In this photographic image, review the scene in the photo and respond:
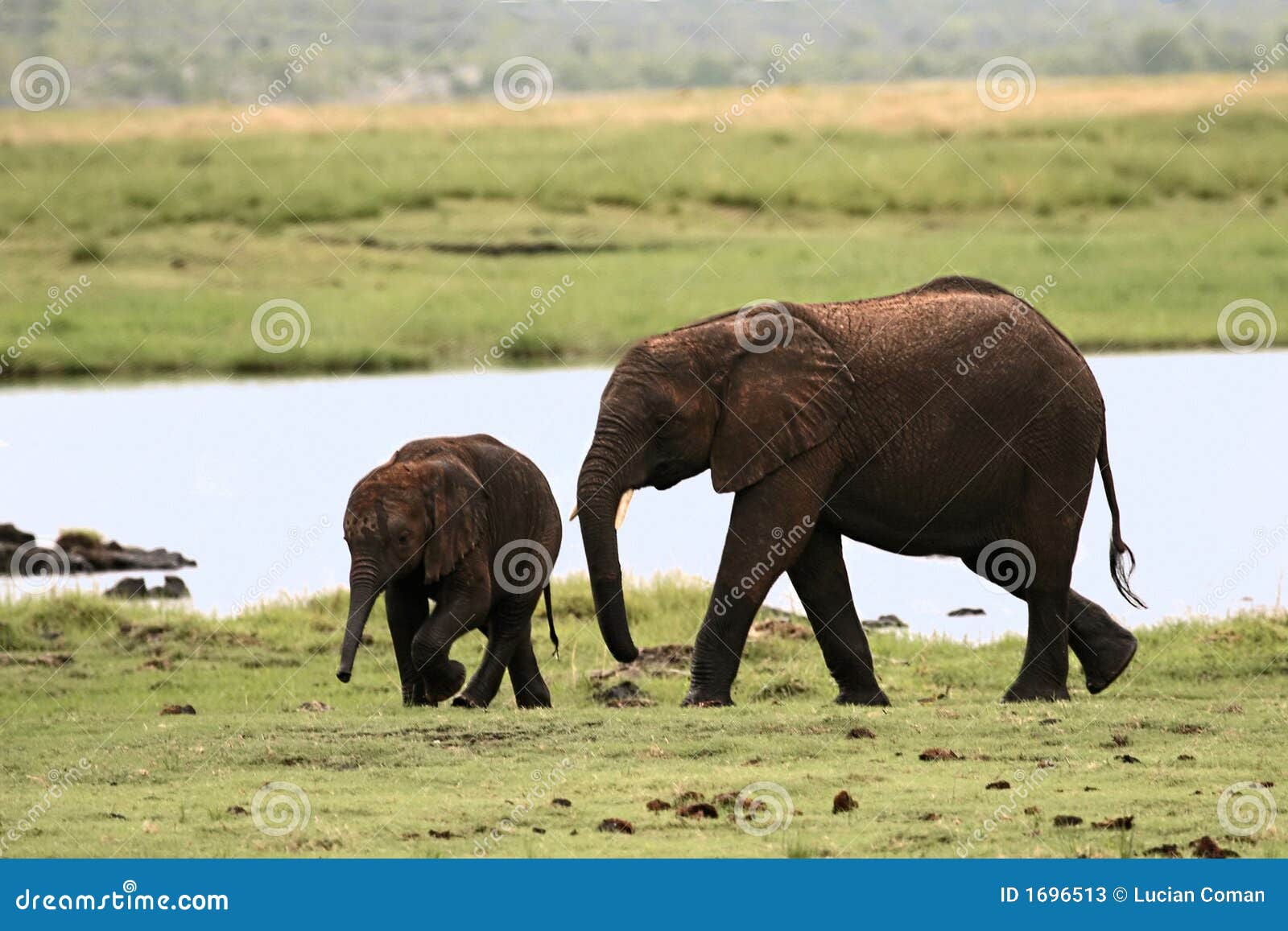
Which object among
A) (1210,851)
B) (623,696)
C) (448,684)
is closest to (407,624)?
(448,684)

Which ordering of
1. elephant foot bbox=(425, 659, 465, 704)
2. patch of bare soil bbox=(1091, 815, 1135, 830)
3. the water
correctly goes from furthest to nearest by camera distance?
the water < elephant foot bbox=(425, 659, 465, 704) < patch of bare soil bbox=(1091, 815, 1135, 830)

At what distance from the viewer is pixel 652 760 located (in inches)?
452

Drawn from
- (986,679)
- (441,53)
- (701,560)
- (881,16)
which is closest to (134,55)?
(441,53)

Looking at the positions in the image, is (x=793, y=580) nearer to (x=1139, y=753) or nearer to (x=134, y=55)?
(x=1139, y=753)

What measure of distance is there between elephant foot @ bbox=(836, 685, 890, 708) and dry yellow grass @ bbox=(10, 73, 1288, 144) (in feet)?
123

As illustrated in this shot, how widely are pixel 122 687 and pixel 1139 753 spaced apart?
8.07m

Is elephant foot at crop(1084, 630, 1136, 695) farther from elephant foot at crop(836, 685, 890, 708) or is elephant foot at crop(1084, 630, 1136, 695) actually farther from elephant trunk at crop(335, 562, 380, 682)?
elephant trunk at crop(335, 562, 380, 682)

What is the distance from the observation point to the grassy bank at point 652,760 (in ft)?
31.8

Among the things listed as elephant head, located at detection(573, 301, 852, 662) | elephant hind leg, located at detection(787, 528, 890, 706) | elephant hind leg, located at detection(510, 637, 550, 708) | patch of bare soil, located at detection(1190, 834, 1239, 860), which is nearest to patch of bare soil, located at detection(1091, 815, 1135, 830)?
patch of bare soil, located at detection(1190, 834, 1239, 860)

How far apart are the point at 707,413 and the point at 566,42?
357 feet

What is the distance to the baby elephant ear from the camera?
45.3 feet

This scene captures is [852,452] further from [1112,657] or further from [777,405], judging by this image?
[1112,657]

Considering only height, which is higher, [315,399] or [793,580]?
[315,399]

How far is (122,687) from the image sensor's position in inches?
652
